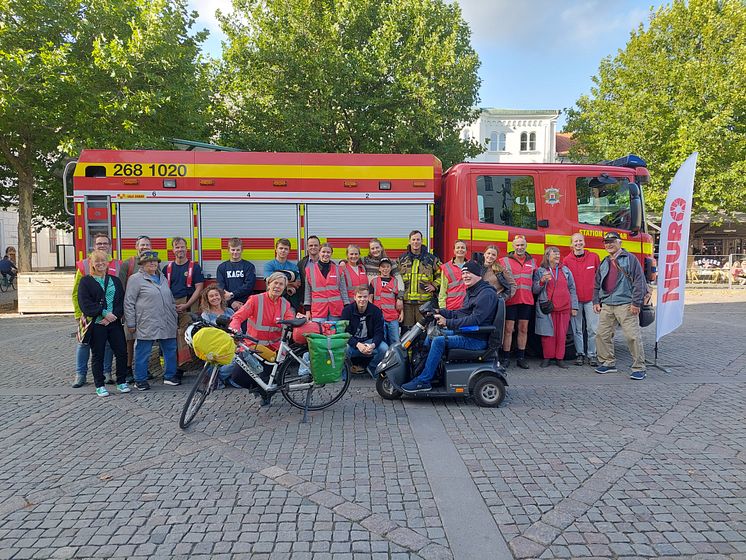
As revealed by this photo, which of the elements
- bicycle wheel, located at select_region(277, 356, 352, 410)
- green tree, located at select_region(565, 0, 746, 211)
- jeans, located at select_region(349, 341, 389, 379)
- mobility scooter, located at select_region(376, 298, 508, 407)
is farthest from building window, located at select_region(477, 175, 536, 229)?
green tree, located at select_region(565, 0, 746, 211)

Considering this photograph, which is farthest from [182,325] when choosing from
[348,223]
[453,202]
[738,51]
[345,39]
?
[738,51]

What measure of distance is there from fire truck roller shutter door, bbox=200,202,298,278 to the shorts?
130 inches

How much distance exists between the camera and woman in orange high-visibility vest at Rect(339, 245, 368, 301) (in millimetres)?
6824

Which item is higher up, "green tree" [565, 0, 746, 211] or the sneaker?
"green tree" [565, 0, 746, 211]

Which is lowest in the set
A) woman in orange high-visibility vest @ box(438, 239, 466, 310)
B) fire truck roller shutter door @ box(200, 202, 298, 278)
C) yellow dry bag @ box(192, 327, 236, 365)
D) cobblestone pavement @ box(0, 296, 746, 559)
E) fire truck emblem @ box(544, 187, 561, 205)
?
cobblestone pavement @ box(0, 296, 746, 559)

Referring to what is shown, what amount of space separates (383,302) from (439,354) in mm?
1544

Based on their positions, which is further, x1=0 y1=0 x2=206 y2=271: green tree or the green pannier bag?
x1=0 y1=0 x2=206 y2=271: green tree

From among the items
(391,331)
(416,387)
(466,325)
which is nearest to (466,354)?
(466,325)

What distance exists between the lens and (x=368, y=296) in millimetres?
6258

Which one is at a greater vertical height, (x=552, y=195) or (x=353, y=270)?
(x=552, y=195)

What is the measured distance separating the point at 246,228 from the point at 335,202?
136 cm

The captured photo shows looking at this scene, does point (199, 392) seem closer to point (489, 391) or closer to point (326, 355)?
point (326, 355)

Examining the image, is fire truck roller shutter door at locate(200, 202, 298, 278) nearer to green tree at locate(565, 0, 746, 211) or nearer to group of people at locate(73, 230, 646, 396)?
group of people at locate(73, 230, 646, 396)

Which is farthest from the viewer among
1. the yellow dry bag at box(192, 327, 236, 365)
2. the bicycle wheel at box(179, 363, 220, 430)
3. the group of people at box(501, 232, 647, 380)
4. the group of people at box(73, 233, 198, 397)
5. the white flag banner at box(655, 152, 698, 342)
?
the white flag banner at box(655, 152, 698, 342)
